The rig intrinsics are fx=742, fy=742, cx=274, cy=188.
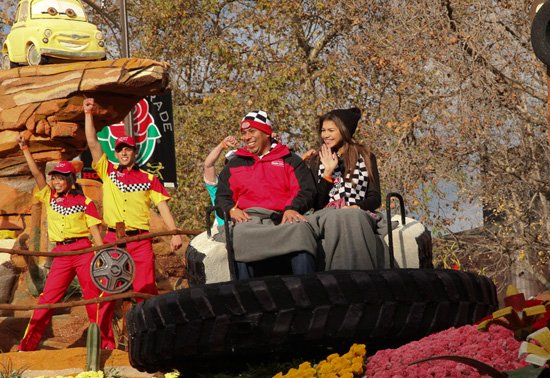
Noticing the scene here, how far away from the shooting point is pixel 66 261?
7375 mm

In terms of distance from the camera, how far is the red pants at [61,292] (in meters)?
7.25

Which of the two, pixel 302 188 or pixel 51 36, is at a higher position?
pixel 51 36

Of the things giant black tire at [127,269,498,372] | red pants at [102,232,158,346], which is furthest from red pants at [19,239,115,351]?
giant black tire at [127,269,498,372]

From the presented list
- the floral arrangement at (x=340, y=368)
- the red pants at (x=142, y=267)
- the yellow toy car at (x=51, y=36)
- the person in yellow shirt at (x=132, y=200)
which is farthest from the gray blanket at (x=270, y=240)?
the yellow toy car at (x=51, y=36)

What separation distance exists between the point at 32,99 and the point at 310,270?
7805 millimetres

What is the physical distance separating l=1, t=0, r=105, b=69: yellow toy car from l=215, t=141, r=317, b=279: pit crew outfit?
704cm

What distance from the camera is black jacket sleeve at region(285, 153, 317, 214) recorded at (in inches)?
169

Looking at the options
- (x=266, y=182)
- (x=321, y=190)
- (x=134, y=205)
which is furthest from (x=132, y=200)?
(x=321, y=190)

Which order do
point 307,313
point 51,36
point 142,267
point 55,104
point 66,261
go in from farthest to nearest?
point 51,36 < point 55,104 < point 66,261 < point 142,267 < point 307,313

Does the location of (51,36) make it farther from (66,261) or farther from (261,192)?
(261,192)

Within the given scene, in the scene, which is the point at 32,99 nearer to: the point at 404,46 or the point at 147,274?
the point at 147,274

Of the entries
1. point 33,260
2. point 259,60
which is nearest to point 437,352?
point 33,260

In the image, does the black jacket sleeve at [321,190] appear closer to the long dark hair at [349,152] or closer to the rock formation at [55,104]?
the long dark hair at [349,152]

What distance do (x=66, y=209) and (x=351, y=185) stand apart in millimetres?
3888
